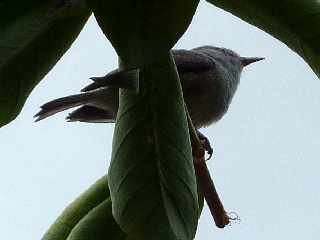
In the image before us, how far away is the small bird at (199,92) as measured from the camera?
2.17 meters

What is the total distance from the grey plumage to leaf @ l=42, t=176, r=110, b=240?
1.16 metres

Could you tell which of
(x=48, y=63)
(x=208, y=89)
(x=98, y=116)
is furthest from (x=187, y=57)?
(x=48, y=63)

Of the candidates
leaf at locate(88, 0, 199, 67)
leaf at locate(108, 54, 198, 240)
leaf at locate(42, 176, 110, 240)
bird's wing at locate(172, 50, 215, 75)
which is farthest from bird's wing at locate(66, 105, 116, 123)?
leaf at locate(88, 0, 199, 67)

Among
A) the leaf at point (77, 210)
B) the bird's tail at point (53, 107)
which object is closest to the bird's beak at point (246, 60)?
the bird's tail at point (53, 107)

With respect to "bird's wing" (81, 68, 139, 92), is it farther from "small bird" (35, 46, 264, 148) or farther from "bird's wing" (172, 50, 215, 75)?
"bird's wing" (172, 50, 215, 75)

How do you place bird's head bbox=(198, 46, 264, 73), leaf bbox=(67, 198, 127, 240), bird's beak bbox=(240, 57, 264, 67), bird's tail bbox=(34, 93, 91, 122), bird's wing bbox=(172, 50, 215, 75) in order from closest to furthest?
1. leaf bbox=(67, 198, 127, 240)
2. bird's tail bbox=(34, 93, 91, 122)
3. bird's wing bbox=(172, 50, 215, 75)
4. bird's head bbox=(198, 46, 264, 73)
5. bird's beak bbox=(240, 57, 264, 67)

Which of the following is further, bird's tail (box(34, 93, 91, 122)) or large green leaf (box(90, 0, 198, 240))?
bird's tail (box(34, 93, 91, 122))

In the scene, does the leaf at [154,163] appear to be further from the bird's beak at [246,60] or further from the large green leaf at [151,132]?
the bird's beak at [246,60]

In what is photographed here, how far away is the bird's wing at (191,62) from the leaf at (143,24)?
211 centimetres

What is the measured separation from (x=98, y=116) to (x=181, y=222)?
162cm

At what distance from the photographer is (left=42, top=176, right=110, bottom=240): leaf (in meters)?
0.79

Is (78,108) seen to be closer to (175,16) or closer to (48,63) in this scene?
(48,63)

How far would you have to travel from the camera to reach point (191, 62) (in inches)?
113

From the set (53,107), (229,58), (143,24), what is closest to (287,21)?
(143,24)
